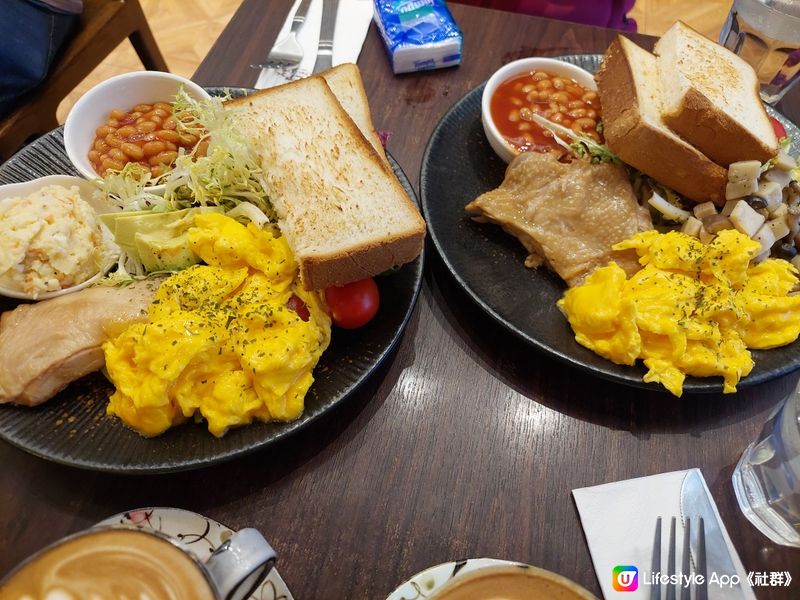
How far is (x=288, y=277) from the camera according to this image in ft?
5.40

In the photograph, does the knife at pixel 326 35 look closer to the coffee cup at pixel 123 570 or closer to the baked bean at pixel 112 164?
the baked bean at pixel 112 164

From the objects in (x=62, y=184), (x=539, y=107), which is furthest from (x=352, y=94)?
(x=62, y=184)

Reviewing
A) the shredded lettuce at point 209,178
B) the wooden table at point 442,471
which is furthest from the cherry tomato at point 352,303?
the shredded lettuce at point 209,178

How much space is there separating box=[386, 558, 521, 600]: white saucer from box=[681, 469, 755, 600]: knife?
59 cm

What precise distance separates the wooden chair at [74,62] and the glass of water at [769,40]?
280 cm

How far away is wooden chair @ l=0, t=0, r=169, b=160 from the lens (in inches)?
89.5

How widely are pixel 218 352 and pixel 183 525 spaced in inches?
16.9

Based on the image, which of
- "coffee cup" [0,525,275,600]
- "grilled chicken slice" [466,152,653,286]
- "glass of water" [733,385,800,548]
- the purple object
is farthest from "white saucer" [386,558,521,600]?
the purple object

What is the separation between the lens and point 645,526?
1.40 meters

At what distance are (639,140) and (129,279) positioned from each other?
1764 mm

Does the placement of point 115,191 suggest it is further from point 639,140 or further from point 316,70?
point 639,140

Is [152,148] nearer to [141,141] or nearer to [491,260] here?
[141,141]

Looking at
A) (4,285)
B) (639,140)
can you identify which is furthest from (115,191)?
(639,140)

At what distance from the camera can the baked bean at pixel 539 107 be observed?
2.14 meters
